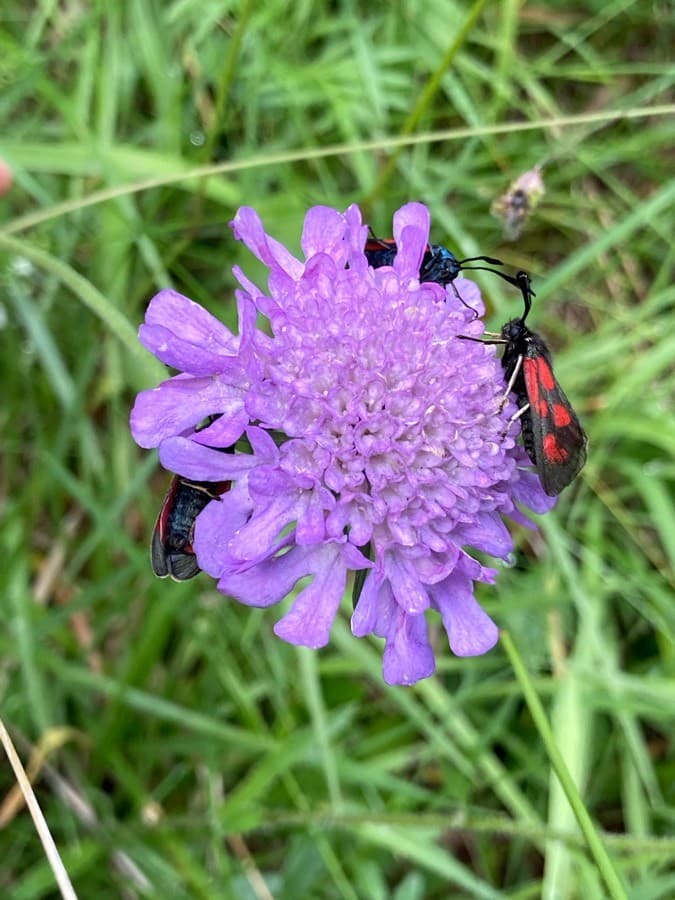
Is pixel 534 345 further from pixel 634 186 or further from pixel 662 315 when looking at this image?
pixel 634 186

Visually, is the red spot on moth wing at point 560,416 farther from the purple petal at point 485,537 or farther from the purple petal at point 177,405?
the purple petal at point 177,405

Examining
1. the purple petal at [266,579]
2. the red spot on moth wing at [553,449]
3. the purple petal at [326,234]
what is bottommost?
the purple petal at [266,579]

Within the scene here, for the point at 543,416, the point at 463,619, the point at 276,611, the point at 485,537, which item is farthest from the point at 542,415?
the point at 276,611

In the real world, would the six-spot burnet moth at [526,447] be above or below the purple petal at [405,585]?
above

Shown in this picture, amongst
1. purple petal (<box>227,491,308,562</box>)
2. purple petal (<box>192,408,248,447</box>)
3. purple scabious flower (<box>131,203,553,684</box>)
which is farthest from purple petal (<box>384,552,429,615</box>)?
purple petal (<box>192,408,248,447</box>)

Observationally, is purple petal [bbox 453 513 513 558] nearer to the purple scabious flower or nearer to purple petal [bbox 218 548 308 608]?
the purple scabious flower

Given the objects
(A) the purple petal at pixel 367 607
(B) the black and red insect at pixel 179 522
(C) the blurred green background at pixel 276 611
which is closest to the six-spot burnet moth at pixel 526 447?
(B) the black and red insect at pixel 179 522

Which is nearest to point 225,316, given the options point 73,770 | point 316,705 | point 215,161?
point 215,161
